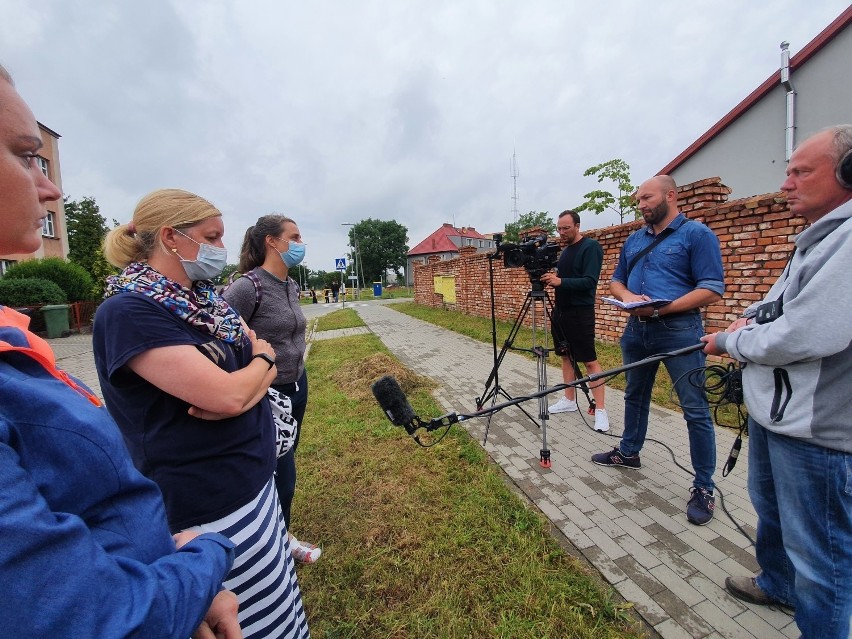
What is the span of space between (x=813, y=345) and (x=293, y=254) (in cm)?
266

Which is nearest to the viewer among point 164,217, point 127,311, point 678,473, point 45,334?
point 127,311

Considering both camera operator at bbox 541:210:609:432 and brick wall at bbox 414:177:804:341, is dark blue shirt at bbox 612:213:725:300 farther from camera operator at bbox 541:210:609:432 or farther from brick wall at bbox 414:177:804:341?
brick wall at bbox 414:177:804:341

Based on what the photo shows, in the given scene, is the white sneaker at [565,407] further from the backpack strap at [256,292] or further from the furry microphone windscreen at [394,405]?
the backpack strap at [256,292]

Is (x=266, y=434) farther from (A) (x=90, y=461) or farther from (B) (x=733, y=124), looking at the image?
(B) (x=733, y=124)

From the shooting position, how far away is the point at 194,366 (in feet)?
3.92

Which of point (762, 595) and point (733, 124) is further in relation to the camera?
point (733, 124)

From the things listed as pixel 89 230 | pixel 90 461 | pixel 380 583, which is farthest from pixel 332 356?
pixel 89 230

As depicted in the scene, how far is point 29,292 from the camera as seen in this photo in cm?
1315

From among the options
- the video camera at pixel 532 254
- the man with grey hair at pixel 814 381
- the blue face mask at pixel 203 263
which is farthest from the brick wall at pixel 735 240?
the blue face mask at pixel 203 263

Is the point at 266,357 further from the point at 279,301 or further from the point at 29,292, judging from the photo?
the point at 29,292

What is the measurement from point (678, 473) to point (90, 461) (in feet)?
12.0

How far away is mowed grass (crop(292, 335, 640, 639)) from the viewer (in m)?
1.96

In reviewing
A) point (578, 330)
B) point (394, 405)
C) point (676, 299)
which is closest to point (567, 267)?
point (578, 330)

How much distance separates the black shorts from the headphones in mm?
2512
